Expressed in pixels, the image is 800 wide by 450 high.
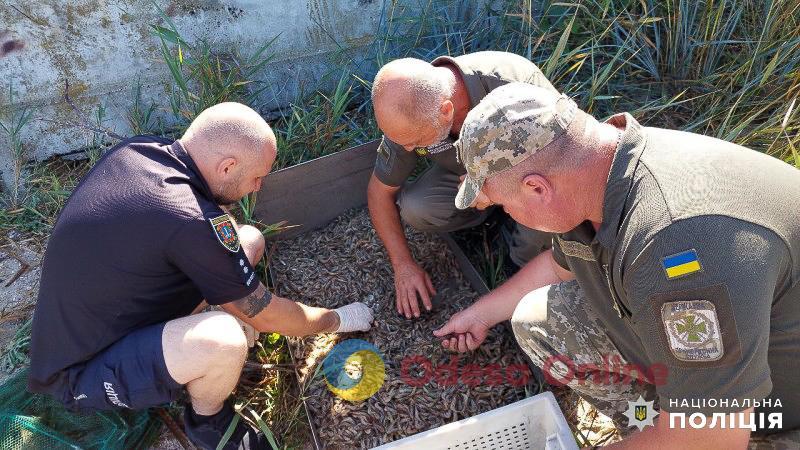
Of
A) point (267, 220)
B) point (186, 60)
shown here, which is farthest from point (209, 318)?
point (186, 60)

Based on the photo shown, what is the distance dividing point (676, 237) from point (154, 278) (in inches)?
63.0

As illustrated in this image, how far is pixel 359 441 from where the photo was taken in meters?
2.47

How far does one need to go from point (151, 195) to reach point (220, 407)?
0.86 metres

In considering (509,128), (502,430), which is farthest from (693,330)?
(502,430)

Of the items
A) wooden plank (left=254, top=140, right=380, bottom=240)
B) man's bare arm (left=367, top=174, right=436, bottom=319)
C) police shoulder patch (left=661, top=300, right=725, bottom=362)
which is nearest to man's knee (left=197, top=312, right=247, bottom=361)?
man's bare arm (left=367, top=174, right=436, bottom=319)

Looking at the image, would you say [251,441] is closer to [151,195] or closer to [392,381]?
[392,381]

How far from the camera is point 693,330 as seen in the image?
55.5 inches

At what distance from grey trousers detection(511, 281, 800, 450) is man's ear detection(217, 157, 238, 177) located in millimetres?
1116

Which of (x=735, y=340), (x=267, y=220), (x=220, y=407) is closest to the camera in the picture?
(x=735, y=340)

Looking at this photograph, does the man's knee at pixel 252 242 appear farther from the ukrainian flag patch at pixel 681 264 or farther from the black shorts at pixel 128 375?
the ukrainian flag patch at pixel 681 264

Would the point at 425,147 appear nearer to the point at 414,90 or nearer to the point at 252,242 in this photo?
the point at 414,90

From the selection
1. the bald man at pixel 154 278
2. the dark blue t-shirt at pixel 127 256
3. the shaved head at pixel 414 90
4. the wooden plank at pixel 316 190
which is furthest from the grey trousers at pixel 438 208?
the dark blue t-shirt at pixel 127 256

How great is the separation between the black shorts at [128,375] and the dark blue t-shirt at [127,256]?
4 centimetres

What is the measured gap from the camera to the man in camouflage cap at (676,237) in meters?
1.39
